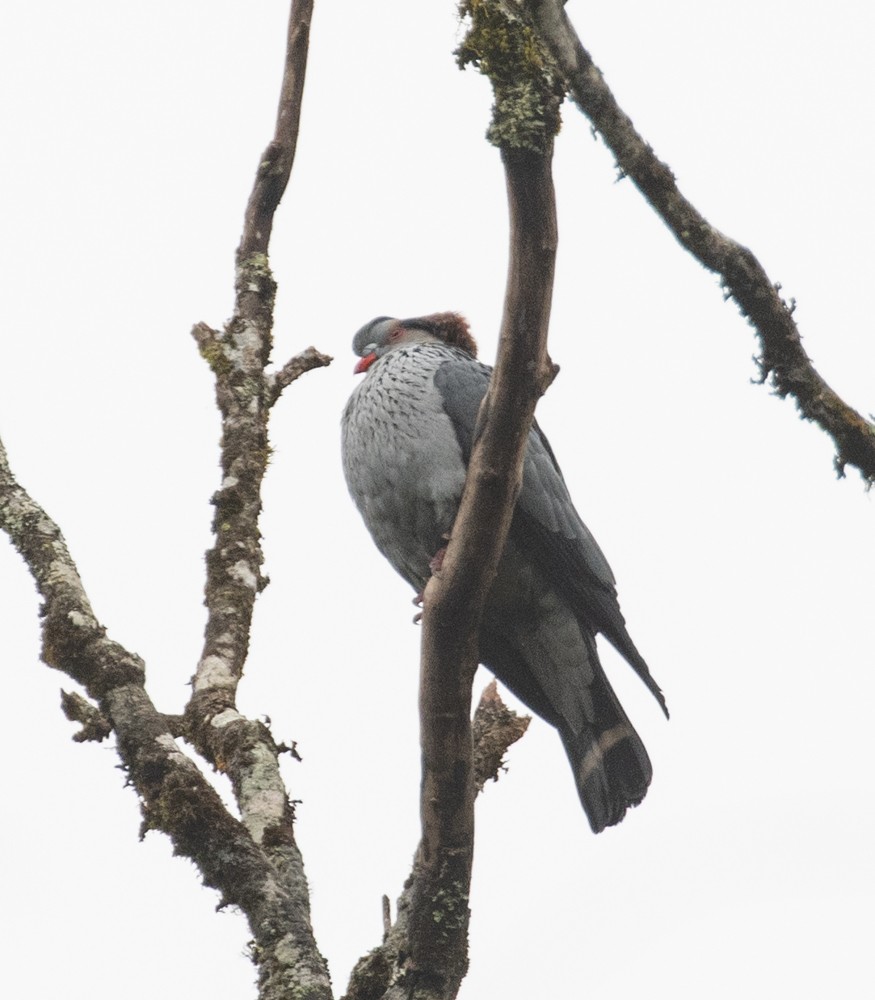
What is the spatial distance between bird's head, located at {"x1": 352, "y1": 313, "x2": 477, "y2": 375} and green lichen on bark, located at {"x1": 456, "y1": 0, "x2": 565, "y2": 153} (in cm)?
329

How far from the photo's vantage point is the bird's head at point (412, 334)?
6.31 m

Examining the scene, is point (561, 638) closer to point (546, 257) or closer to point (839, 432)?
point (839, 432)

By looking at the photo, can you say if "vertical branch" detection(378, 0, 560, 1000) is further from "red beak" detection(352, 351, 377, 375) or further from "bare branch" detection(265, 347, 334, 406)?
"red beak" detection(352, 351, 377, 375)

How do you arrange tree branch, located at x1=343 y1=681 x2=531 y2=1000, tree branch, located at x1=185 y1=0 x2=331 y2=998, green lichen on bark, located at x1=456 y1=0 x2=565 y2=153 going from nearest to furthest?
1. green lichen on bark, located at x1=456 y1=0 x2=565 y2=153
2. tree branch, located at x1=185 y1=0 x2=331 y2=998
3. tree branch, located at x1=343 y1=681 x2=531 y2=1000

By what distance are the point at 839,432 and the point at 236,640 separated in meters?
2.12

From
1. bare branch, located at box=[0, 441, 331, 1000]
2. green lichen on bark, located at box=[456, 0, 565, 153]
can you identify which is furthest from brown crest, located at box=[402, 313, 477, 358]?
green lichen on bark, located at box=[456, 0, 565, 153]

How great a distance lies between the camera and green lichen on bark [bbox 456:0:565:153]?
2.88 metres

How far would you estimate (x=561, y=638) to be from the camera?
16.4ft

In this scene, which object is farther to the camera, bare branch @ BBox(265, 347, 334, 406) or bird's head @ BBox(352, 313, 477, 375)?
bird's head @ BBox(352, 313, 477, 375)

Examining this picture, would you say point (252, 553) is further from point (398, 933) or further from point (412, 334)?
point (412, 334)

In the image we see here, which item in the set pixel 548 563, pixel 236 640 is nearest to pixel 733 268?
pixel 548 563

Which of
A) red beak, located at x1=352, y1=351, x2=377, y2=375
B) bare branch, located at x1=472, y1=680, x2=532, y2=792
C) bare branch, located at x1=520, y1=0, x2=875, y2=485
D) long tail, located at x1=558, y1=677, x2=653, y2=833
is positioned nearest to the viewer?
bare branch, located at x1=520, y1=0, x2=875, y2=485

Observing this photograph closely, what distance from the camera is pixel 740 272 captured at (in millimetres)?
3355

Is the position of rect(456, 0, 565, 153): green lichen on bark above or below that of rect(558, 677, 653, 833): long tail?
above
